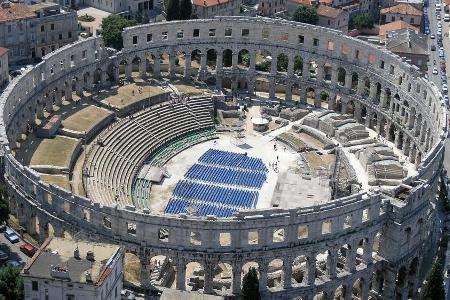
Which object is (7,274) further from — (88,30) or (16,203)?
(88,30)

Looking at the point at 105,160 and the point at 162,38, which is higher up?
the point at 162,38

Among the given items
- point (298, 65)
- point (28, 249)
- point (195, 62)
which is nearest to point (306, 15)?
point (298, 65)

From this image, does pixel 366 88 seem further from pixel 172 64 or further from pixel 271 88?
pixel 172 64

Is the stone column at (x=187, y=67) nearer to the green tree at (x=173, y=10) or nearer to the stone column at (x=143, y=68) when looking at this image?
the stone column at (x=143, y=68)

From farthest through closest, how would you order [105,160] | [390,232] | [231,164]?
[231,164] → [105,160] → [390,232]

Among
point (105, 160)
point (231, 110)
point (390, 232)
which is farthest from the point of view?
point (231, 110)

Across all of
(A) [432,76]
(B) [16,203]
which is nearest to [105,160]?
(B) [16,203]
